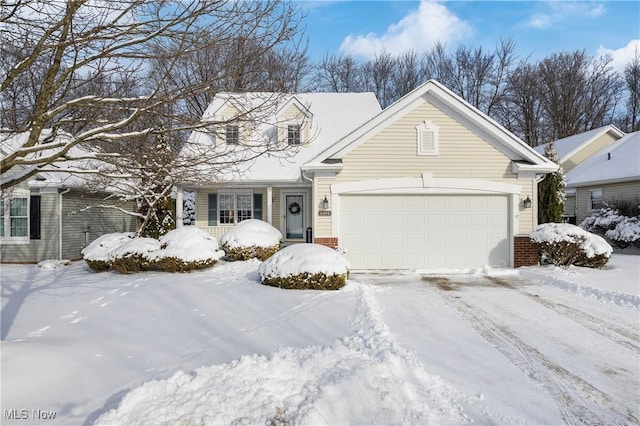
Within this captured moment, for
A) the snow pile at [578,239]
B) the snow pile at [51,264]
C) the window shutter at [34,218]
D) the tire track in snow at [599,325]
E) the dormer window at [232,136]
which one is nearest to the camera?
the dormer window at [232,136]

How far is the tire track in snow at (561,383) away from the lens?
345 cm

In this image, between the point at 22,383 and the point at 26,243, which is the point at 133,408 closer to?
the point at 22,383

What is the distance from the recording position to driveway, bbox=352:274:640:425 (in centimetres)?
374

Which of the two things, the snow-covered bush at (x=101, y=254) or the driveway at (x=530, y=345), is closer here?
the driveway at (x=530, y=345)

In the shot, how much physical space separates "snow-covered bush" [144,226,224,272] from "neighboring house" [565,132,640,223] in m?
17.9

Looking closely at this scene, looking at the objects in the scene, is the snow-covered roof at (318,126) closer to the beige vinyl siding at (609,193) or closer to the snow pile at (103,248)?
the snow pile at (103,248)

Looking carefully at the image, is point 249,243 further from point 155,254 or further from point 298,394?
point 298,394

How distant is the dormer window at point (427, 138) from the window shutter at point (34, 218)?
44.2 feet

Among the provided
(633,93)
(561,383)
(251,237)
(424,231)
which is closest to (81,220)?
(251,237)

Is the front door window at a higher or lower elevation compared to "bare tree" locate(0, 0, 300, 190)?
lower

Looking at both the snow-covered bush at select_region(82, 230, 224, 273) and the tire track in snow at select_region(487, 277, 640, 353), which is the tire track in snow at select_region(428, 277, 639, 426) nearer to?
the tire track in snow at select_region(487, 277, 640, 353)

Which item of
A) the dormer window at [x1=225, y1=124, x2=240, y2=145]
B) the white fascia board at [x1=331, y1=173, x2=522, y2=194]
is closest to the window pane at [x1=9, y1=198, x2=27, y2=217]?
the white fascia board at [x1=331, y1=173, x2=522, y2=194]

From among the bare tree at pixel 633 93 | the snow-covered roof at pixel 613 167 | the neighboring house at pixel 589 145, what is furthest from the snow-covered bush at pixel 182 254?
the bare tree at pixel 633 93

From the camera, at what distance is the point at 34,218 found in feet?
44.8
